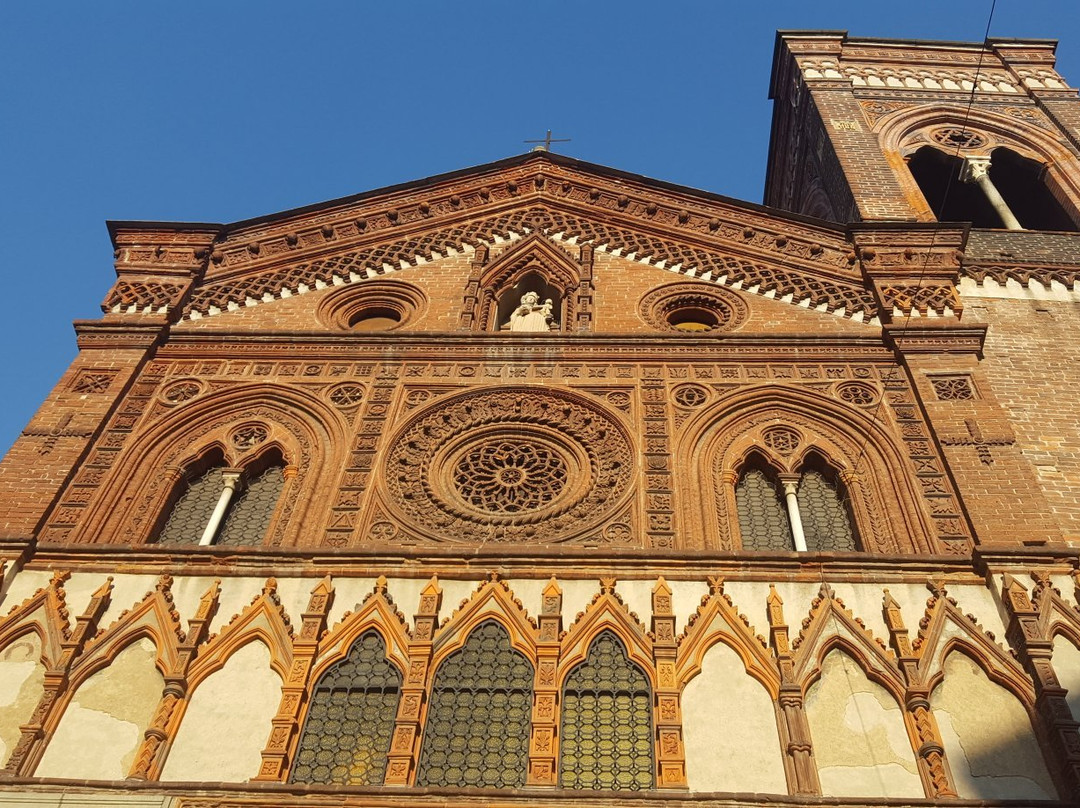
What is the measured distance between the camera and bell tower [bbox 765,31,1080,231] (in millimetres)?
17562

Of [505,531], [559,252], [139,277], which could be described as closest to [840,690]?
[505,531]

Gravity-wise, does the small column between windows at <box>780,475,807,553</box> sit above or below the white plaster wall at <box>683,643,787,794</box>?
above

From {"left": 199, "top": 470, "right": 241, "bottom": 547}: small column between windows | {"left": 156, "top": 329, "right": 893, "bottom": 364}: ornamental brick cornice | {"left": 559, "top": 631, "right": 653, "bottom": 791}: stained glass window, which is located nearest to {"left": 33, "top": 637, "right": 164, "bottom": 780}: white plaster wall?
{"left": 199, "top": 470, "right": 241, "bottom": 547}: small column between windows

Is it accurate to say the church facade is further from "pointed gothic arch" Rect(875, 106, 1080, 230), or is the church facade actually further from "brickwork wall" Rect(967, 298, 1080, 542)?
"pointed gothic arch" Rect(875, 106, 1080, 230)

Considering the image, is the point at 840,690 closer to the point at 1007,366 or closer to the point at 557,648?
the point at 557,648

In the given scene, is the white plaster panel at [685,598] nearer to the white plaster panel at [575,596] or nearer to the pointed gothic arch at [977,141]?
the white plaster panel at [575,596]

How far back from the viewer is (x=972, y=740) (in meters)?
7.62

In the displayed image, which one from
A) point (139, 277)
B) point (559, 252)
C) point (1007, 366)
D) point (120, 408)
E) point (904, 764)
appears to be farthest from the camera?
point (559, 252)

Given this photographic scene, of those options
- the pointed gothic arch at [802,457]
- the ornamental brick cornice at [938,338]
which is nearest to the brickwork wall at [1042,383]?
the ornamental brick cornice at [938,338]

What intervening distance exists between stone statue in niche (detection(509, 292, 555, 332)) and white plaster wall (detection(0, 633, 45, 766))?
641 centimetres

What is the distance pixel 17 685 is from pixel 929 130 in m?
17.9

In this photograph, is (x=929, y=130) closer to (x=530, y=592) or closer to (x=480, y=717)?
(x=530, y=592)

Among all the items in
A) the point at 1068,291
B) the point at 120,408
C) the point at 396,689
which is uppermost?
the point at 1068,291

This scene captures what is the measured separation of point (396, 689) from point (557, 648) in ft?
4.36
